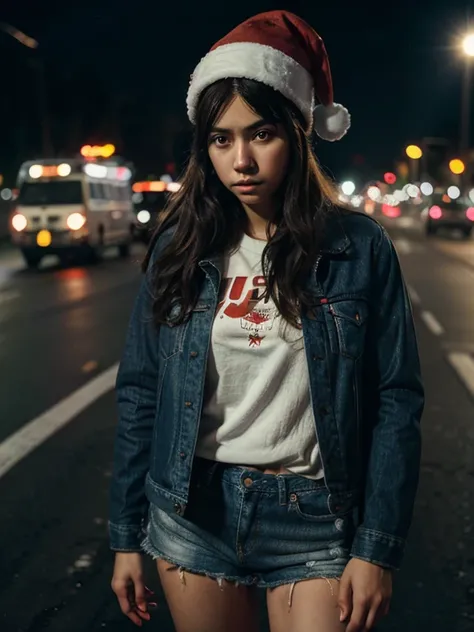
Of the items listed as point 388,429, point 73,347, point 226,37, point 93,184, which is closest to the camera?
point 388,429

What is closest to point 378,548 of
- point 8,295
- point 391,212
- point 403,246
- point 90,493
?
point 90,493

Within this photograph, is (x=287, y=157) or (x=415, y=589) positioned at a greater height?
(x=287, y=157)

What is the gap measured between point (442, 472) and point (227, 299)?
14.2ft

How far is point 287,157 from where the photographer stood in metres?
2.35

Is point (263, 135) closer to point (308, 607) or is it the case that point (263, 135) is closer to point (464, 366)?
point (308, 607)

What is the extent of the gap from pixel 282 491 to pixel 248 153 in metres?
0.77

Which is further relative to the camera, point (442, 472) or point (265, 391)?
point (442, 472)

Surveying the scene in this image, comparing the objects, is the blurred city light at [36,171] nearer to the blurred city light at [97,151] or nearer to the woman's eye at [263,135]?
the woman's eye at [263,135]

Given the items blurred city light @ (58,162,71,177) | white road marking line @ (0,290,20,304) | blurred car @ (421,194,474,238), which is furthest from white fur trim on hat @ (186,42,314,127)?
blurred car @ (421,194,474,238)

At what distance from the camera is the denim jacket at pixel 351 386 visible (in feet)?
7.42

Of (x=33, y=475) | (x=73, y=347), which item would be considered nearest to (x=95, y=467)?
(x=33, y=475)

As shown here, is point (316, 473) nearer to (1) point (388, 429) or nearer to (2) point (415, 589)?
(1) point (388, 429)

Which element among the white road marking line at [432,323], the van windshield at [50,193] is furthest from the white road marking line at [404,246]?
the white road marking line at [432,323]

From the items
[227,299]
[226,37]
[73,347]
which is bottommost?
[73,347]
